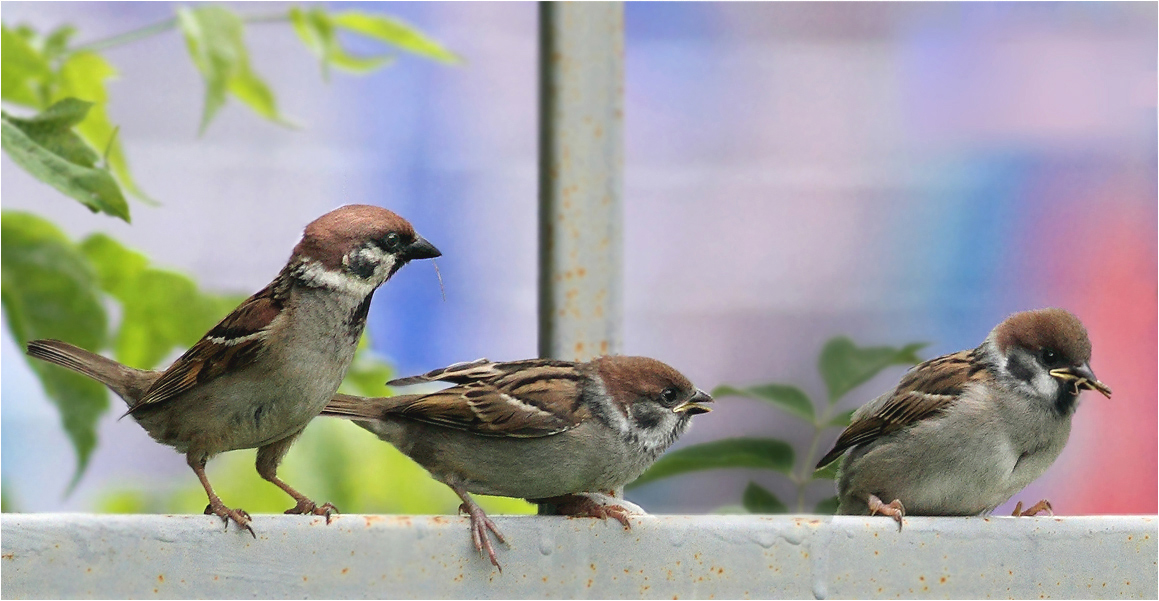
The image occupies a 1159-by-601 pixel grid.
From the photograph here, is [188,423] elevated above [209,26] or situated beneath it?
situated beneath

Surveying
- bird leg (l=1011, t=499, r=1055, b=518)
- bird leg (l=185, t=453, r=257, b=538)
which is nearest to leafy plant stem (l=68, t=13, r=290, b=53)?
bird leg (l=185, t=453, r=257, b=538)

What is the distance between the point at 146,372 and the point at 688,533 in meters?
0.71

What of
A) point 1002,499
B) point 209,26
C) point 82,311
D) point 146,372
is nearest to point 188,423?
point 146,372

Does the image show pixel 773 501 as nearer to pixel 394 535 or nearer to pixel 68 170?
pixel 394 535

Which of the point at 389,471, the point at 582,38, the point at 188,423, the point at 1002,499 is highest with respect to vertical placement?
the point at 582,38

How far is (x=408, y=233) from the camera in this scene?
1210 mm

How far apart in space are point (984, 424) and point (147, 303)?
107cm

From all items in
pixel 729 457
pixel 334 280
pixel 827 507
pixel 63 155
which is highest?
pixel 63 155

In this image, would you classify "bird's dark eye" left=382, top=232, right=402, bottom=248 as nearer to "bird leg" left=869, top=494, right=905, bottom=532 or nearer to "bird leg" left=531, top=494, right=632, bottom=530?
"bird leg" left=531, top=494, right=632, bottom=530

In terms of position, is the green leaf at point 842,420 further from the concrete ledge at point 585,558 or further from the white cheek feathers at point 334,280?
the white cheek feathers at point 334,280

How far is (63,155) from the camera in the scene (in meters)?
1.25

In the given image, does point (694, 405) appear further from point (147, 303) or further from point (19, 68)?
point (19, 68)

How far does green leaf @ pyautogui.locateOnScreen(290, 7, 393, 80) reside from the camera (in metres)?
1.56

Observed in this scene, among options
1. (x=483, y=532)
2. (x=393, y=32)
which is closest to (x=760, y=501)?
(x=483, y=532)
